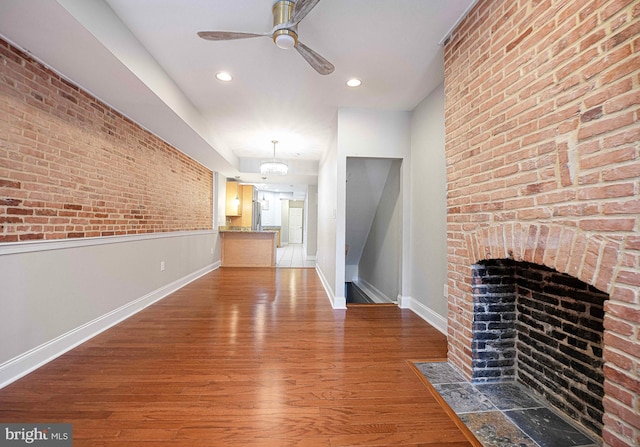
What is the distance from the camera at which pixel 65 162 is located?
2.25 m

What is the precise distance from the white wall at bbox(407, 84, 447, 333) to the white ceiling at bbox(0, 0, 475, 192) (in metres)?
0.31

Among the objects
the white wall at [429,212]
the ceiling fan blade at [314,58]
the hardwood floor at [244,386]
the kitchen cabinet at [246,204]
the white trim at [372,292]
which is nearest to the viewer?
the hardwood floor at [244,386]

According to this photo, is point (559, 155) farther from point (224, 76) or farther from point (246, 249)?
point (246, 249)

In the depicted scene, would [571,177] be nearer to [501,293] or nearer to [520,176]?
[520,176]

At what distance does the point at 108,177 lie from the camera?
279 cm

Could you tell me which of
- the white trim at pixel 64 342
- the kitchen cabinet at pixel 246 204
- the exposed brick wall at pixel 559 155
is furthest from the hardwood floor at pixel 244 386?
the kitchen cabinet at pixel 246 204

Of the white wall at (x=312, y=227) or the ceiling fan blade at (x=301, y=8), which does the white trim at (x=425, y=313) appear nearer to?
the ceiling fan blade at (x=301, y=8)

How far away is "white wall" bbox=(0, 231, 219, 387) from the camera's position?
70.8 inches

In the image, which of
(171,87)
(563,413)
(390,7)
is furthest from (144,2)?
(563,413)

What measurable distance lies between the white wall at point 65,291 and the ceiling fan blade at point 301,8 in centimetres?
243

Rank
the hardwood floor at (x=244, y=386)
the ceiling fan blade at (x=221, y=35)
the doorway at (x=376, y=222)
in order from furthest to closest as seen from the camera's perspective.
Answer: the doorway at (x=376, y=222), the ceiling fan blade at (x=221, y=35), the hardwood floor at (x=244, y=386)

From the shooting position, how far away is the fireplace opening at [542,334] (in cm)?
139

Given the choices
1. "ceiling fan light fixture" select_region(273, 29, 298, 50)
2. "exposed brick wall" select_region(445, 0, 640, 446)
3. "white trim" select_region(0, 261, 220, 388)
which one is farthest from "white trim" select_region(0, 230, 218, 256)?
"exposed brick wall" select_region(445, 0, 640, 446)

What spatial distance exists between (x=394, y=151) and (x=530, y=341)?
8.11ft
